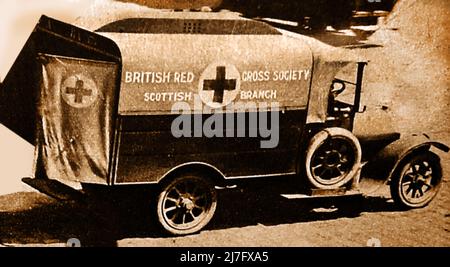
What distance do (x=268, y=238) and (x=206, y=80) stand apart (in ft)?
6.91

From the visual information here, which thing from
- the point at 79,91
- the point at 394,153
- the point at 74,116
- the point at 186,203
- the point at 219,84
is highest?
the point at 219,84

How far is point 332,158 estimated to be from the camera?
23.8 feet

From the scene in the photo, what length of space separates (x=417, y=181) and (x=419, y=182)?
0.13 ft

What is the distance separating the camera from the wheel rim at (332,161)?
715 centimetres

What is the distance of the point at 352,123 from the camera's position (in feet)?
24.9

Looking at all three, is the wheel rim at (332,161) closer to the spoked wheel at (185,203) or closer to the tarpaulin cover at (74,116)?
the spoked wheel at (185,203)

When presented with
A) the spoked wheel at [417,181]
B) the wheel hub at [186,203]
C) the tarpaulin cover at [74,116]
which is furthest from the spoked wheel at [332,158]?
the tarpaulin cover at [74,116]

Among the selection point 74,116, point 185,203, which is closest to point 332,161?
point 185,203

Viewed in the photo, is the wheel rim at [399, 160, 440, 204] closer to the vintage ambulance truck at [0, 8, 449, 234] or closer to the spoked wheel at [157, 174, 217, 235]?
the vintage ambulance truck at [0, 8, 449, 234]

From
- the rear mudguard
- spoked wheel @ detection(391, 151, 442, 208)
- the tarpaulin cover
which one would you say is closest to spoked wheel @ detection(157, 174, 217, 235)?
the tarpaulin cover

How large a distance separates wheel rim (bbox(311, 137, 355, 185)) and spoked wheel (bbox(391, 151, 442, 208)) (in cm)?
96

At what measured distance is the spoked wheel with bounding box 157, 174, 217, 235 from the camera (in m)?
6.81

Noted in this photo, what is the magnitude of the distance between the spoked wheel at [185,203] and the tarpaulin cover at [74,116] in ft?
3.01

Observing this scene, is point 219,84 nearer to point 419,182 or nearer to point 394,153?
point 394,153
